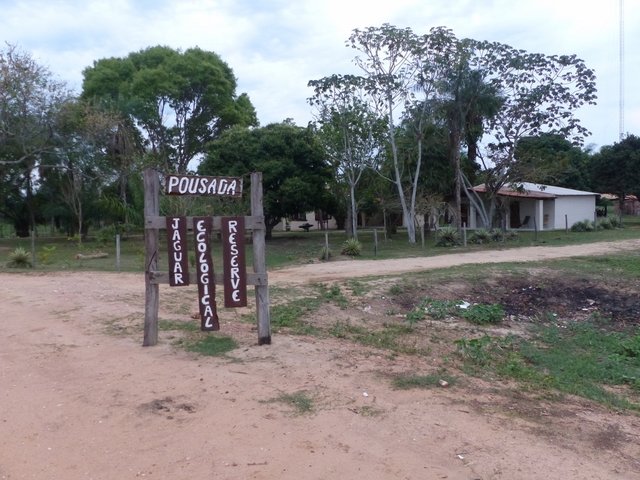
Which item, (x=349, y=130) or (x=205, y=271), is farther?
(x=349, y=130)

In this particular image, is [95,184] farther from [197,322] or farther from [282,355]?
[282,355]

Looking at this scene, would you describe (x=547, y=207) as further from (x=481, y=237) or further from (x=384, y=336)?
(x=384, y=336)

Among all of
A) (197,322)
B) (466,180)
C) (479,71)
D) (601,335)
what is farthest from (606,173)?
(197,322)

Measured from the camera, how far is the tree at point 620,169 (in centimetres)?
4209

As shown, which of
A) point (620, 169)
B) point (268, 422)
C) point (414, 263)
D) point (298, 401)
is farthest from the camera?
point (620, 169)

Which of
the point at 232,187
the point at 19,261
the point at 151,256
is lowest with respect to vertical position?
the point at 19,261

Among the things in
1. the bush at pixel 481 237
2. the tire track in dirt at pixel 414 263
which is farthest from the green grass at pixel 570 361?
the bush at pixel 481 237

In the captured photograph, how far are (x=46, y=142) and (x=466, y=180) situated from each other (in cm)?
2155

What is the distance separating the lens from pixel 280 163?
32.1 metres

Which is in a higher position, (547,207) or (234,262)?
(547,207)

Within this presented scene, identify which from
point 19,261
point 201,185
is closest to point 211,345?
point 201,185

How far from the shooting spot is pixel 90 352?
7.03 m

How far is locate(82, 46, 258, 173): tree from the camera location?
3791 centimetres

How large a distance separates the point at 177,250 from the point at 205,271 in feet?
1.34
